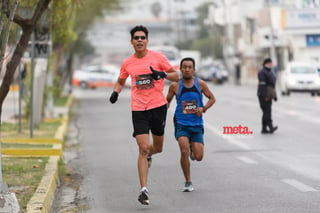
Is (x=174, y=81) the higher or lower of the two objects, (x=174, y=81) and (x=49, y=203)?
the higher

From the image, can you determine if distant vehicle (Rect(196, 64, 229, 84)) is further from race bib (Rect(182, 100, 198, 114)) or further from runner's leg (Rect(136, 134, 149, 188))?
runner's leg (Rect(136, 134, 149, 188))

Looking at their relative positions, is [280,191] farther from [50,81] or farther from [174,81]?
[50,81]

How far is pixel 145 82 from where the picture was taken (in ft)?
38.8

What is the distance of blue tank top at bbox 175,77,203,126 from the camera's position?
12586 millimetres

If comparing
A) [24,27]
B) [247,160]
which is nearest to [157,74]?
[24,27]

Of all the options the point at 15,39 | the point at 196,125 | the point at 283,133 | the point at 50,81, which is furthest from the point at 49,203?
the point at 50,81

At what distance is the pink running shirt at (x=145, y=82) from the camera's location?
38.9 feet

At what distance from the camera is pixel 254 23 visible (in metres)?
106

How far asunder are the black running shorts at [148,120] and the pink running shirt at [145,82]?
0.05 metres

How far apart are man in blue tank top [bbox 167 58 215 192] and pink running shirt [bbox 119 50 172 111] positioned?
62 cm

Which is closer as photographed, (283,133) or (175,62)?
(283,133)

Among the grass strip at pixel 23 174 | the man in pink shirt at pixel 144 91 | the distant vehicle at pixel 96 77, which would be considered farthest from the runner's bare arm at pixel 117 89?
the distant vehicle at pixel 96 77

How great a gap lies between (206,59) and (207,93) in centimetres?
13877

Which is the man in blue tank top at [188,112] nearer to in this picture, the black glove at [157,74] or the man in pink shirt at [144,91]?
the man in pink shirt at [144,91]
